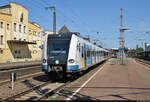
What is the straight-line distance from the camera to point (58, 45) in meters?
12.3

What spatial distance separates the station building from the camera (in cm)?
4200

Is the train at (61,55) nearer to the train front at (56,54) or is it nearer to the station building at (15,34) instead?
the train front at (56,54)

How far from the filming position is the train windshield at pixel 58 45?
1209 centimetres

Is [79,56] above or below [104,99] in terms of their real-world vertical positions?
above

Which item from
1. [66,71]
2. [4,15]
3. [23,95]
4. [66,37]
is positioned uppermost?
[4,15]

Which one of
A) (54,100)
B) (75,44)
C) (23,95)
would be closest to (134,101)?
(54,100)

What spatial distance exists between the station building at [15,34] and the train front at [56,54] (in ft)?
102

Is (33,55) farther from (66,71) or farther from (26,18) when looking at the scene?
(66,71)

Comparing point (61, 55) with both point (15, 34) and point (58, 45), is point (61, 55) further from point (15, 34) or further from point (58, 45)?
point (15, 34)

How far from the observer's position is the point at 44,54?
12.4 metres

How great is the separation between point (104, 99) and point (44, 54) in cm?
581

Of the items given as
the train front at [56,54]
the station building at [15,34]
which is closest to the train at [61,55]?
the train front at [56,54]

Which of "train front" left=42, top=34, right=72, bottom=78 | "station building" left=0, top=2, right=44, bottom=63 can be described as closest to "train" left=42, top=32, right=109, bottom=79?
"train front" left=42, top=34, right=72, bottom=78

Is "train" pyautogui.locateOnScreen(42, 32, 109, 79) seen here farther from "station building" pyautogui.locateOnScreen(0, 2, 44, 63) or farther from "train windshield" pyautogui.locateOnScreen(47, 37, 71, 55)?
"station building" pyautogui.locateOnScreen(0, 2, 44, 63)
